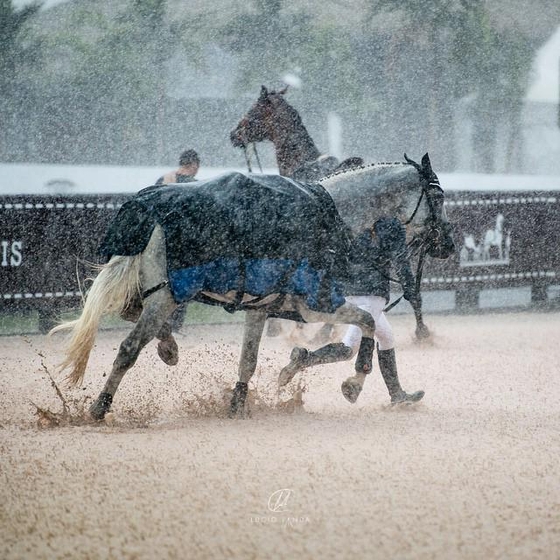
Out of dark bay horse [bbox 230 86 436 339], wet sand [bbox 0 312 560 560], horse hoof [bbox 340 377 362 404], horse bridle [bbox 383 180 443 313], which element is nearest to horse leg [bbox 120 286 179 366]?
wet sand [bbox 0 312 560 560]

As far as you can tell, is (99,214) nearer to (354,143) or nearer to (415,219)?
(415,219)

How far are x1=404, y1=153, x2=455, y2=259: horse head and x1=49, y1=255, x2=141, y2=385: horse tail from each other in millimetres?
1519

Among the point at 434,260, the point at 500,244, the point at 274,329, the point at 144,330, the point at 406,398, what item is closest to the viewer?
the point at 144,330

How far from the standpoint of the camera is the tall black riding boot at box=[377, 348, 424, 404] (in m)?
5.30

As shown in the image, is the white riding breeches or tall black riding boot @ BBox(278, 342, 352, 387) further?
the white riding breeches

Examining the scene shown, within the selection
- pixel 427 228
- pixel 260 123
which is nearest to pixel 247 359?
pixel 427 228

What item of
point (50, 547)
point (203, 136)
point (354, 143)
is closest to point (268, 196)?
point (50, 547)

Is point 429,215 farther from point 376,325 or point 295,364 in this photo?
point 295,364

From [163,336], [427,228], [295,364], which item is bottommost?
[295,364]

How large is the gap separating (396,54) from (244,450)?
12.6 meters

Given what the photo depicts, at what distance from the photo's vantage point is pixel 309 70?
15.4 m

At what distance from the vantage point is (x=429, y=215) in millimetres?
5035

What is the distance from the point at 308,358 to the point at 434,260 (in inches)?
232

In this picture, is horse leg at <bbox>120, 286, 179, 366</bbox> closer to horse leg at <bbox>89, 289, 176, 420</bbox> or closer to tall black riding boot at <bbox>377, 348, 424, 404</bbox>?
horse leg at <bbox>89, 289, 176, 420</bbox>
